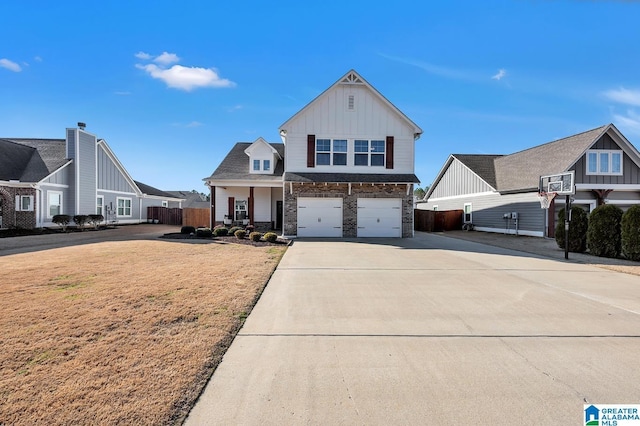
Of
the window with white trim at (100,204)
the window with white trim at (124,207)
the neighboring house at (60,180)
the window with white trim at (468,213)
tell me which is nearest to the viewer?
the neighboring house at (60,180)

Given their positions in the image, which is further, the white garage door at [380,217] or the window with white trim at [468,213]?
the window with white trim at [468,213]

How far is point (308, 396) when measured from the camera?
3062 mm

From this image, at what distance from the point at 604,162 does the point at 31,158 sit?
120 ft

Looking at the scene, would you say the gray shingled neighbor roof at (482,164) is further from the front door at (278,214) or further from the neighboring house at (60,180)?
the neighboring house at (60,180)

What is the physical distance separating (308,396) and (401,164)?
54.8ft

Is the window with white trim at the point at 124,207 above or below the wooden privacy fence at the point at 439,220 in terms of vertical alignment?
above

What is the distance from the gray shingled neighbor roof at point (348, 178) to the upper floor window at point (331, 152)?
77 cm

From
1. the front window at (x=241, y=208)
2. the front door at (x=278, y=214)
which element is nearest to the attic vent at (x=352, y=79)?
the front door at (x=278, y=214)

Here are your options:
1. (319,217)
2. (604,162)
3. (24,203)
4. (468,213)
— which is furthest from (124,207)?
(604,162)

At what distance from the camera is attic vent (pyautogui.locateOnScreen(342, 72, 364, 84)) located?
18.2m

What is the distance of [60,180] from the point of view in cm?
2177

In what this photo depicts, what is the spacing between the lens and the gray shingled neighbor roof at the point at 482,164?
24714mm

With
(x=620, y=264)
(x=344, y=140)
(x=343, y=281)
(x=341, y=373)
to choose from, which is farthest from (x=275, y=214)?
(x=341, y=373)

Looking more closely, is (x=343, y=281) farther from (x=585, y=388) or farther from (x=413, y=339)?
(x=585, y=388)
